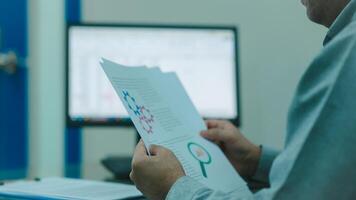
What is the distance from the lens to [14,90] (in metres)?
2.41

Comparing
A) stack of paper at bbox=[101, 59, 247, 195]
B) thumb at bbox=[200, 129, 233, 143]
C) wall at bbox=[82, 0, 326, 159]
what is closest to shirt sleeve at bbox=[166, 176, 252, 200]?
stack of paper at bbox=[101, 59, 247, 195]

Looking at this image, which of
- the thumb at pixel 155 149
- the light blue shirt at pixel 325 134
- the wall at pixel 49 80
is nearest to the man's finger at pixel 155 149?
the thumb at pixel 155 149

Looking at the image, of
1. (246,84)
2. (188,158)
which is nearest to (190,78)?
(246,84)

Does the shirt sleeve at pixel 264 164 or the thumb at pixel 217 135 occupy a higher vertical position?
the thumb at pixel 217 135

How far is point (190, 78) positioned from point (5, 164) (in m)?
1.06

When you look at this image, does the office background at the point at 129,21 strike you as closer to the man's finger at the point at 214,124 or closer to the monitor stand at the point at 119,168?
the monitor stand at the point at 119,168

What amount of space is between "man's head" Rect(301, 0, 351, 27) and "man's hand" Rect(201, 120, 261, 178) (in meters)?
0.41

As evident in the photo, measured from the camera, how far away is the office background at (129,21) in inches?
84.2

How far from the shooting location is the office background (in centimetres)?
214

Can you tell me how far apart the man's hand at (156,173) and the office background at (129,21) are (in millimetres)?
1270

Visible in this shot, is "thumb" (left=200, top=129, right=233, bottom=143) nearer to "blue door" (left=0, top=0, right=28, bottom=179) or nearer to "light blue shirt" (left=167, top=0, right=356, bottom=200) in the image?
"light blue shirt" (left=167, top=0, right=356, bottom=200)

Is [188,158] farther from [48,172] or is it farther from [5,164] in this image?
[5,164]

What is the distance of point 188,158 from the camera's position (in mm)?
1031

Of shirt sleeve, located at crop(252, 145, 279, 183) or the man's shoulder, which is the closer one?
the man's shoulder
